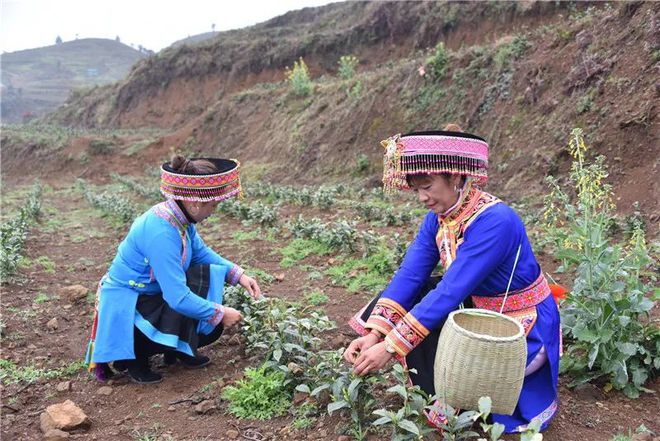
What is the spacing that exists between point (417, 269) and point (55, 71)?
308 ft

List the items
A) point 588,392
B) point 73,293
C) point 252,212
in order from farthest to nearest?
1. point 252,212
2. point 73,293
3. point 588,392

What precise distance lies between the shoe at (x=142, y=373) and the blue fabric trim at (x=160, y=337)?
0.28 metres

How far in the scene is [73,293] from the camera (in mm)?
4941

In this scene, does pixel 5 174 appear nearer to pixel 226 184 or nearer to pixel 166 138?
pixel 166 138

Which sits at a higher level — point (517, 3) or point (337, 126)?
point (517, 3)

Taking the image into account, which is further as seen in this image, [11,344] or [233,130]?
[233,130]

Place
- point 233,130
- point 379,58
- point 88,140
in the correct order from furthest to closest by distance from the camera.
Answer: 1. point 379,58
2. point 88,140
3. point 233,130

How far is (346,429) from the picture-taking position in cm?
249

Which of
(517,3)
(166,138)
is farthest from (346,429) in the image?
(166,138)

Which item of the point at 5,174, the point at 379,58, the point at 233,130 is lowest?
the point at 5,174

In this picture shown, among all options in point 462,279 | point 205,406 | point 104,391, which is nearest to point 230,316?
point 205,406

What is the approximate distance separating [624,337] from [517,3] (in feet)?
54.6

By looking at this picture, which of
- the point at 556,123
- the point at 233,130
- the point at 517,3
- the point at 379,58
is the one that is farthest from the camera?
the point at 379,58

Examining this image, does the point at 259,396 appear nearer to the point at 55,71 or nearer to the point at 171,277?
the point at 171,277
